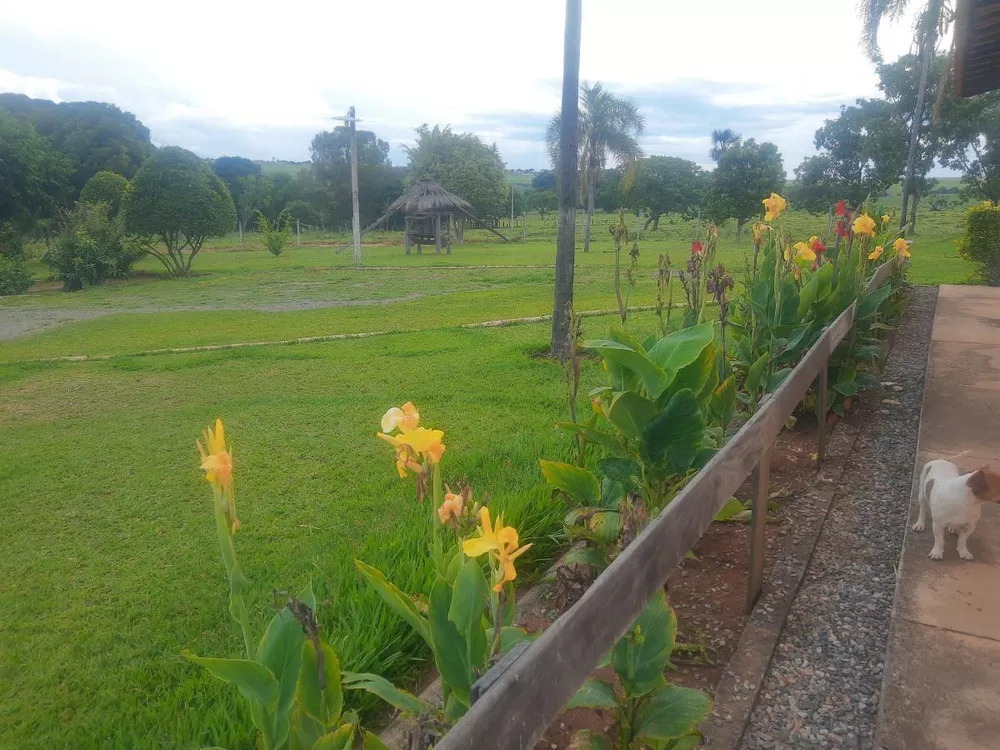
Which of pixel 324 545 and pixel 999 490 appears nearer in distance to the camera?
pixel 999 490

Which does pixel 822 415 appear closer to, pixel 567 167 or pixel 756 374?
pixel 756 374

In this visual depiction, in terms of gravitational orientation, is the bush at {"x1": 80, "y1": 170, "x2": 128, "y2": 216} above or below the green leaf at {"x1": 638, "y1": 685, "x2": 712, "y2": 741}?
above

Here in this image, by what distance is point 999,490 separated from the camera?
7.67 ft

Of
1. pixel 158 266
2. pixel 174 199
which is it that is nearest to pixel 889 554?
pixel 174 199

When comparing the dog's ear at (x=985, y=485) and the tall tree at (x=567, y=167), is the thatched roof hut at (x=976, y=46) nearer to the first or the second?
the tall tree at (x=567, y=167)

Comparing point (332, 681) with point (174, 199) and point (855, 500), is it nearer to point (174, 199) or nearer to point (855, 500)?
point (855, 500)

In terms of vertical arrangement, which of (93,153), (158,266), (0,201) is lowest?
(158,266)

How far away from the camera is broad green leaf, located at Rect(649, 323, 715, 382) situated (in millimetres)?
2354

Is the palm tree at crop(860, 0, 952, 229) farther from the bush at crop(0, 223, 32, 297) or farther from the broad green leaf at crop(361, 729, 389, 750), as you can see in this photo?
the bush at crop(0, 223, 32, 297)

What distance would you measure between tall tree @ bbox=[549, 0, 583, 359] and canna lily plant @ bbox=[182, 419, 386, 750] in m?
5.00

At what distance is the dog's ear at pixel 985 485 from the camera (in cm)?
234

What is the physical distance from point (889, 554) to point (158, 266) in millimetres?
28253

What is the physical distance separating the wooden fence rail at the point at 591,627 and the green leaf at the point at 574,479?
658mm

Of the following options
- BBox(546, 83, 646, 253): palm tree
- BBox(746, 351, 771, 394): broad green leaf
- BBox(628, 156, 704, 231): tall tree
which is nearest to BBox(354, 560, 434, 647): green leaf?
BBox(746, 351, 771, 394): broad green leaf
